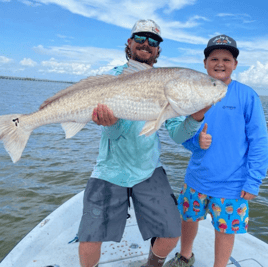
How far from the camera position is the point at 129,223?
4.70 metres

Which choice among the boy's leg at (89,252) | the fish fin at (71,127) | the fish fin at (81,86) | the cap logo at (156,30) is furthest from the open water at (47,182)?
the cap logo at (156,30)

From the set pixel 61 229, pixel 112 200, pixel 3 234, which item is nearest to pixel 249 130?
pixel 112 200

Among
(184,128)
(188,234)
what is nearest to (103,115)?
(184,128)

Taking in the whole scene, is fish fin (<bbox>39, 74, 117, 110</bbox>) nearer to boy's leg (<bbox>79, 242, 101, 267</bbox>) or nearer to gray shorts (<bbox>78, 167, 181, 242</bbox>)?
gray shorts (<bbox>78, 167, 181, 242</bbox>)

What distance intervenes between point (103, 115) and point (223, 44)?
5.92 feet

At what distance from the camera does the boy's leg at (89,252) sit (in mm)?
2963

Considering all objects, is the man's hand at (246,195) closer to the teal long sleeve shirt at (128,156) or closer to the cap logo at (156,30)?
the teal long sleeve shirt at (128,156)

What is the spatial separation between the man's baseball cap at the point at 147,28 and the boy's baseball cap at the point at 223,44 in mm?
668

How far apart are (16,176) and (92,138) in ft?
23.1

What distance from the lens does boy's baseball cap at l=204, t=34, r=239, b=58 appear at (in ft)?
10.5

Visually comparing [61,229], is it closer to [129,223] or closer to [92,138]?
[129,223]

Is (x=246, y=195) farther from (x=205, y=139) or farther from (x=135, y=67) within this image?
(x=135, y=67)

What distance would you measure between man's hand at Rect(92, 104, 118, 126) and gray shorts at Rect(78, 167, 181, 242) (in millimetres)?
825

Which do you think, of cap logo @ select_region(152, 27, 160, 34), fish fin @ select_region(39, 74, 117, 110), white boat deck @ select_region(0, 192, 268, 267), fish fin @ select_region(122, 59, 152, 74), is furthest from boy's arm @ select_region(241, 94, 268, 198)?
fish fin @ select_region(39, 74, 117, 110)
